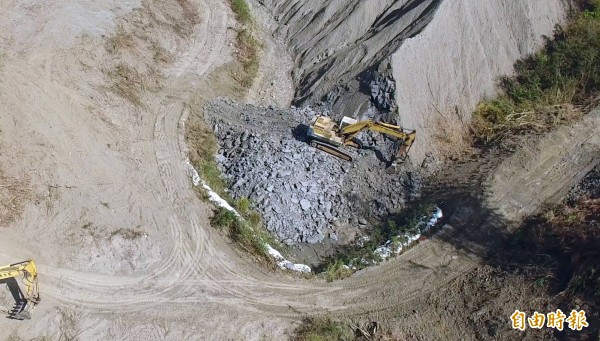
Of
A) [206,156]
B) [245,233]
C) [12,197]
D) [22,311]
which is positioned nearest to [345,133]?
[206,156]

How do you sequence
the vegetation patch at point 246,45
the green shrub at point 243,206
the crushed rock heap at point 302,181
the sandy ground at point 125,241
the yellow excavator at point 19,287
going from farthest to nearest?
the vegetation patch at point 246,45, the crushed rock heap at point 302,181, the green shrub at point 243,206, the sandy ground at point 125,241, the yellow excavator at point 19,287

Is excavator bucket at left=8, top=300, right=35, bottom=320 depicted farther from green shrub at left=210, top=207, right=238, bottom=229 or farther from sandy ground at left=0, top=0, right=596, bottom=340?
green shrub at left=210, top=207, right=238, bottom=229

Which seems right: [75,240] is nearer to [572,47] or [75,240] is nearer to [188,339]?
[188,339]

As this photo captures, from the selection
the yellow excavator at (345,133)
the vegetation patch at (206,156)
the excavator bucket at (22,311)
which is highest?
the yellow excavator at (345,133)

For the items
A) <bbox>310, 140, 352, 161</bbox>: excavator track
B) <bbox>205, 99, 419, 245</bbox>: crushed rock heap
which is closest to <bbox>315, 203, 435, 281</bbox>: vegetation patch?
<bbox>205, 99, 419, 245</bbox>: crushed rock heap

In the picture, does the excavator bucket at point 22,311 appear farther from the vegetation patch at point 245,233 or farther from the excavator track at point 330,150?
the excavator track at point 330,150

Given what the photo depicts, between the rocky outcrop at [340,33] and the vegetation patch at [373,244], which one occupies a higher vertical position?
the rocky outcrop at [340,33]

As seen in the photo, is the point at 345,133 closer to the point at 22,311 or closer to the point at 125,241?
the point at 125,241

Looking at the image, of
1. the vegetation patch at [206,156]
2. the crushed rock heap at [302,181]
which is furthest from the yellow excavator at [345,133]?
the vegetation patch at [206,156]
